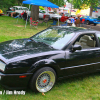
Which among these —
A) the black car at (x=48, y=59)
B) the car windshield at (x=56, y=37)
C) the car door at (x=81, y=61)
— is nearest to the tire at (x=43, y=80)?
the black car at (x=48, y=59)

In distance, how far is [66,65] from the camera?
11.0 feet

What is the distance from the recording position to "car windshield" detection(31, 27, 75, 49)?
3.60 meters

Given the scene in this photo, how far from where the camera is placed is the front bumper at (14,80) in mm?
2688

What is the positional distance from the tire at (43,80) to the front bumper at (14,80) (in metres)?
0.13

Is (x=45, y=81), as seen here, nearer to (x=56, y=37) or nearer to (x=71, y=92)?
(x=71, y=92)

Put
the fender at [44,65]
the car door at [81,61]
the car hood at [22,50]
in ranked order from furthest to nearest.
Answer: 1. the car door at [81,61]
2. the car hood at [22,50]
3. the fender at [44,65]

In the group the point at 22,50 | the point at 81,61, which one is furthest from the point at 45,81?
the point at 81,61

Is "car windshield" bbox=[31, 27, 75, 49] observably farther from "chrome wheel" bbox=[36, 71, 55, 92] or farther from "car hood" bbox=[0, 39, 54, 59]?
"chrome wheel" bbox=[36, 71, 55, 92]

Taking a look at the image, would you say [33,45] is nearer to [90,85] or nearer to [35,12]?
[90,85]

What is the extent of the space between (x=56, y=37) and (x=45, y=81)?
1310mm

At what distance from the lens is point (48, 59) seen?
3.06 m

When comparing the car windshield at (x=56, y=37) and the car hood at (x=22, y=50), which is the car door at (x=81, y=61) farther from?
the car hood at (x=22, y=50)

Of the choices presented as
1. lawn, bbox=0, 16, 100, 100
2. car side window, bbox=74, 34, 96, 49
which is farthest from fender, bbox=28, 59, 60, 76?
car side window, bbox=74, 34, 96, 49

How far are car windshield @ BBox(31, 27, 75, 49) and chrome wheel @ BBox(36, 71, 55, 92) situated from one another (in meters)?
0.74
